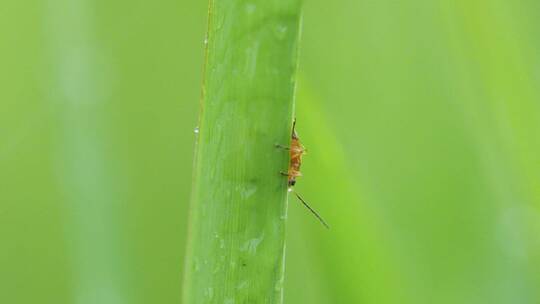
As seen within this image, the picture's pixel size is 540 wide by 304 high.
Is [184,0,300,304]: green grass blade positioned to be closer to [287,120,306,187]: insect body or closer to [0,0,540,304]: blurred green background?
[287,120,306,187]: insect body

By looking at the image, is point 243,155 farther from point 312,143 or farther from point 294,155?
point 312,143

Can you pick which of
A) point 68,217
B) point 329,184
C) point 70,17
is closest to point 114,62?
point 70,17

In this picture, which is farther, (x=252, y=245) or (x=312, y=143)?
(x=312, y=143)

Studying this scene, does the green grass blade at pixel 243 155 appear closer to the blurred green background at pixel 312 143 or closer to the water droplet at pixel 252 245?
the water droplet at pixel 252 245

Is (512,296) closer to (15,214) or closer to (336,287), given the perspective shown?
(336,287)

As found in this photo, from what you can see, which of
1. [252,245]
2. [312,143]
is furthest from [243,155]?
[312,143]

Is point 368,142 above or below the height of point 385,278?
above

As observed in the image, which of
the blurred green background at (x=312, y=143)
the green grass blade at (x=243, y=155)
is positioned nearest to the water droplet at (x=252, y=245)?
the green grass blade at (x=243, y=155)
